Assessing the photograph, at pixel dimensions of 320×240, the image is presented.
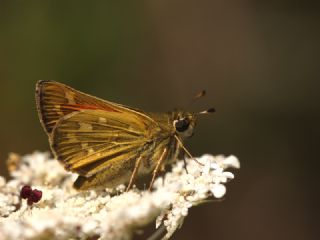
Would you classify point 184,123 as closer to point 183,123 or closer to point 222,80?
point 183,123

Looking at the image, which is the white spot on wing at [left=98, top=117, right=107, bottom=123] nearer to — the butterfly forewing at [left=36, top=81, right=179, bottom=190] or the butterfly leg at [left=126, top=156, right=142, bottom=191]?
the butterfly forewing at [left=36, top=81, right=179, bottom=190]

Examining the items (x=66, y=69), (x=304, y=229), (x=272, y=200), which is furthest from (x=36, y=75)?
(x=304, y=229)

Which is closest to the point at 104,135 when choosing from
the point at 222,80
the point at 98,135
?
the point at 98,135

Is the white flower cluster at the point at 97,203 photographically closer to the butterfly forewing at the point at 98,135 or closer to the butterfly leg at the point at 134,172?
Answer: the butterfly leg at the point at 134,172

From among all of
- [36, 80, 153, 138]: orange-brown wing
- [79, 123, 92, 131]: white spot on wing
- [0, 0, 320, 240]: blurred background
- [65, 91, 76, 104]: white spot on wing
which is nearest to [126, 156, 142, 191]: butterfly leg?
[36, 80, 153, 138]: orange-brown wing

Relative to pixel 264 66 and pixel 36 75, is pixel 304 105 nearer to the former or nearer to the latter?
pixel 264 66

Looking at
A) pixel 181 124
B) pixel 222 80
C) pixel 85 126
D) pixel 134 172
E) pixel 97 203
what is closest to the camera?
pixel 97 203
